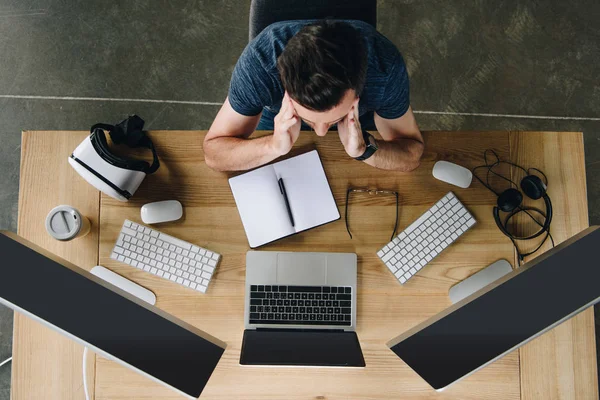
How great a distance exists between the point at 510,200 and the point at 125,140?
1.03 m

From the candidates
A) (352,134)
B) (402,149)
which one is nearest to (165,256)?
(352,134)

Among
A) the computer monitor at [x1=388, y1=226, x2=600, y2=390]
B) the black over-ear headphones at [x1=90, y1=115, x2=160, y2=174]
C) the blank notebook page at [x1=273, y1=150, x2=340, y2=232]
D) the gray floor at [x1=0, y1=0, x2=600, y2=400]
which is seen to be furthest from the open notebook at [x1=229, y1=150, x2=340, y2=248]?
the gray floor at [x1=0, y1=0, x2=600, y2=400]

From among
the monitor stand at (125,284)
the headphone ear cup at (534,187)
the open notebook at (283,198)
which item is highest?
the headphone ear cup at (534,187)

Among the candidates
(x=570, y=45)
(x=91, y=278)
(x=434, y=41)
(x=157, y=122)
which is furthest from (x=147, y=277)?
(x=570, y=45)

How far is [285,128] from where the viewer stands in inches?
48.4

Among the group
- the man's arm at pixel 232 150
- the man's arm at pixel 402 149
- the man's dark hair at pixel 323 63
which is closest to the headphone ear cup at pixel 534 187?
the man's arm at pixel 402 149

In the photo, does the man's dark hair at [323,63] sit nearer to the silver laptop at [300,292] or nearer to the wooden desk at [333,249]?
the wooden desk at [333,249]

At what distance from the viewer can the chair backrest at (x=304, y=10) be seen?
1376mm

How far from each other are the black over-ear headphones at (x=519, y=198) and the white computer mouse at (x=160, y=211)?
82 centimetres

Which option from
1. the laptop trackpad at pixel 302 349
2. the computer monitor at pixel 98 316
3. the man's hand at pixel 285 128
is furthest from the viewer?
the man's hand at pixel 285 128

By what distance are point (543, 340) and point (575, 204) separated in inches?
14.8

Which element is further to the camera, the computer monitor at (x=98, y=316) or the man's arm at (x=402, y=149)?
the man's arm at (x=402, y=149)

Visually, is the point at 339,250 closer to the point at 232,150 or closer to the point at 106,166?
the point at 232,150

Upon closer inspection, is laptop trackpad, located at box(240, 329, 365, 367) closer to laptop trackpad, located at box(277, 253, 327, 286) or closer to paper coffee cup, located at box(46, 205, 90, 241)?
laptop trackpad, located at box(277, 253, 327, 286)
